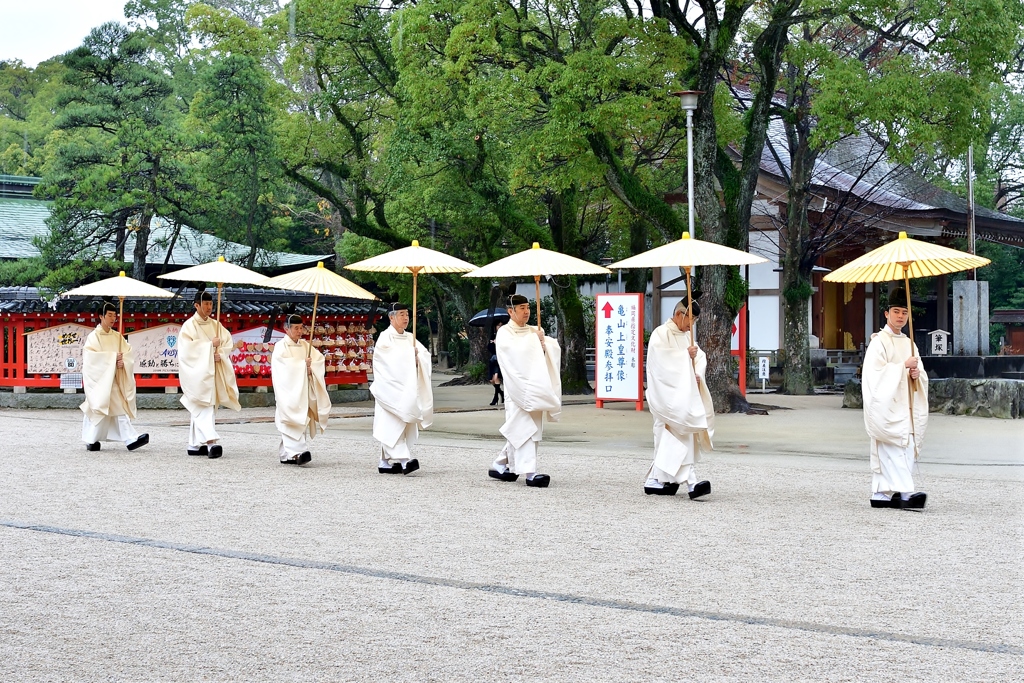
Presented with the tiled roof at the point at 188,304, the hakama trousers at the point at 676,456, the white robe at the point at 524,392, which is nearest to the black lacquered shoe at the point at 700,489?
the hakama trousers at the point at 676,456

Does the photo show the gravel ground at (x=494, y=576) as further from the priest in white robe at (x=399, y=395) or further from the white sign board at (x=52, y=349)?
the white sign board at (x=52, y=349)

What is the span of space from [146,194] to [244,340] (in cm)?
336

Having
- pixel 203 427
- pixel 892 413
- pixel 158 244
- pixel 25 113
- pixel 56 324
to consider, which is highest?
pixel 25 113

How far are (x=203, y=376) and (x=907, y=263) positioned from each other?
781cm

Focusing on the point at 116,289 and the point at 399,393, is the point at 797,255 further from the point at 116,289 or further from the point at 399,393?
the point at 399,393

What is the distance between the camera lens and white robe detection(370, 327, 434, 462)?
11.6 metres

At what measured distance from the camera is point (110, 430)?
551 inches

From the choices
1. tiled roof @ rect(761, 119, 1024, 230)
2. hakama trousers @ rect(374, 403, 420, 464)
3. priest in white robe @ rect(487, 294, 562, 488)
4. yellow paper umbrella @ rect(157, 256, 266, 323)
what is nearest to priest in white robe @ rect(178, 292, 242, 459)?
yellow paper umbrella @ rect(157, 256, 266, 323)

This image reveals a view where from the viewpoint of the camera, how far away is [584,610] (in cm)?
575

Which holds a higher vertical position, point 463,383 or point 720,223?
point 720,223

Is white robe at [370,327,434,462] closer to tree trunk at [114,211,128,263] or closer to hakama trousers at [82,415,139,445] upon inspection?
hakama trousers at [82,415,139,445]

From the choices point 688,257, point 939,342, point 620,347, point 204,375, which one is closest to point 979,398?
point 620,347

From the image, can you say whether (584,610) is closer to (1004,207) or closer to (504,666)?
(504,666)

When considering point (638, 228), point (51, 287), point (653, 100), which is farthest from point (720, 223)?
point (51, 287)
